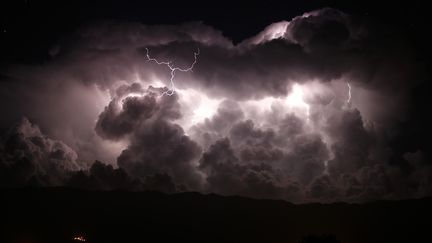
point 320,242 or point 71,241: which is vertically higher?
point 71,241

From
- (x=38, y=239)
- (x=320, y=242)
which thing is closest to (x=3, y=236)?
(x=38, y=239)

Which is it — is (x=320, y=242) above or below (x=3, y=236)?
below

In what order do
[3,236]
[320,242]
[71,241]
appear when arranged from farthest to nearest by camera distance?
1. [71,241]
2. [3,236]
3. [320,242]

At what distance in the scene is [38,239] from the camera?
191 m

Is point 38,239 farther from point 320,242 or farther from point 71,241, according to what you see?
point 320,242

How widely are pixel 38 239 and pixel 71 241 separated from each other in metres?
12.6

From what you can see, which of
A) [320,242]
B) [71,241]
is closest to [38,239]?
[71,241]

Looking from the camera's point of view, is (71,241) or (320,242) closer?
(320,242)

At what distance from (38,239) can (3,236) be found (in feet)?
44.9

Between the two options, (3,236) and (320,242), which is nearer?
(320,242)

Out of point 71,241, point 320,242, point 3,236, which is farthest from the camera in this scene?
point 71,241

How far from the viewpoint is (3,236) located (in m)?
183

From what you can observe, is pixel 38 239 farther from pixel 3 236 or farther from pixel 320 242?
pixel 320 242

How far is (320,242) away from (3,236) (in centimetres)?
15319
